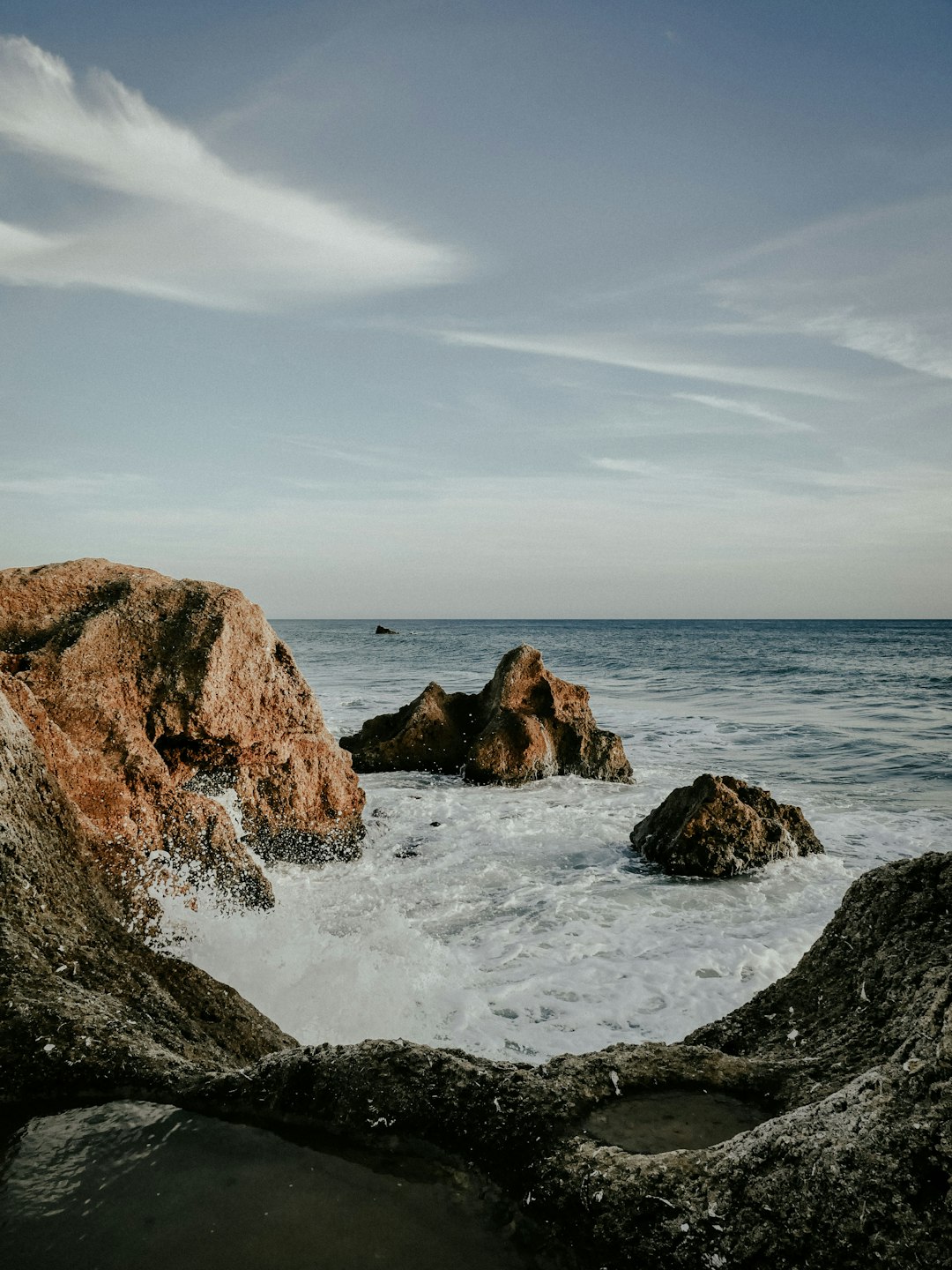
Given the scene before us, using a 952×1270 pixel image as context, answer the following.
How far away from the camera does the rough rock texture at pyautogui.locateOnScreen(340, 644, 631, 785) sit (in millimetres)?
11531

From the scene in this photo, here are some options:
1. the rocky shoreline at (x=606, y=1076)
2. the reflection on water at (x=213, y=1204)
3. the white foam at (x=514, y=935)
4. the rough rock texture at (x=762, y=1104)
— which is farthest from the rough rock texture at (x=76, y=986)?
the white foam at (x=514, y=935)

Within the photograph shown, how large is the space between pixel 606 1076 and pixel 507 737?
921 cm

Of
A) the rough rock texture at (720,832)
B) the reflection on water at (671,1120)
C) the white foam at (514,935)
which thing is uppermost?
the reflection on water at (671,1120)

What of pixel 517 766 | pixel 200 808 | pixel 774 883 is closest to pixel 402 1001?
pixel 200 808

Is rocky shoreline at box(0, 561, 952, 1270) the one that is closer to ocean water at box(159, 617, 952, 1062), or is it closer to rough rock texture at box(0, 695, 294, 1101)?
rough rock texture at box(0, 695, 294, 1101)

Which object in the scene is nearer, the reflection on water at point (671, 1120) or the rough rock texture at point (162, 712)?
the reflection on water at point (671, 1120)

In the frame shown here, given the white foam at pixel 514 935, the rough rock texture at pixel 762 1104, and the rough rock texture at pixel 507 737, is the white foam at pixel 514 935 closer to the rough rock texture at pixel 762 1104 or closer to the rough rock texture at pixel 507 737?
the rough rock texture at pixel 507 737

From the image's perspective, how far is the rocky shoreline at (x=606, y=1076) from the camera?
1.67 meters

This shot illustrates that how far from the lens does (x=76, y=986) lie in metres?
2.70

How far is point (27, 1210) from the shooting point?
1.89 m

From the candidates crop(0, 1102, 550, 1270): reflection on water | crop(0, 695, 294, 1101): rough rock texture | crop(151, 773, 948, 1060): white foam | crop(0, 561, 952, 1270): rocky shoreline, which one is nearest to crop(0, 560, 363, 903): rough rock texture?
crop(151, 773, 948, 1060): white foam

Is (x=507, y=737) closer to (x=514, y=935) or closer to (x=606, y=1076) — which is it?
(x=514, y=935)

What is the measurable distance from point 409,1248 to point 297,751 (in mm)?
5851

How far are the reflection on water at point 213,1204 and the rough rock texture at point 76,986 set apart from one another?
0.16 m
